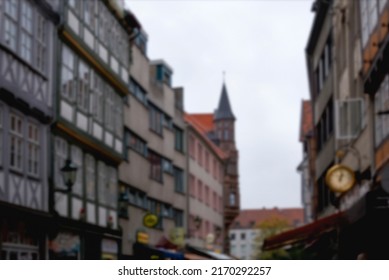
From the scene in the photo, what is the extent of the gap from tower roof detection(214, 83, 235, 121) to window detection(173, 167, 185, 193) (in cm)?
5239

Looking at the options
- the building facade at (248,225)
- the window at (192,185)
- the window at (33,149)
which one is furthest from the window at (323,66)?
the building facade at (248,225)

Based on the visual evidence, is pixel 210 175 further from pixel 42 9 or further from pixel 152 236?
pixel 42 9

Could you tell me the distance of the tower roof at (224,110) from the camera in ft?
329

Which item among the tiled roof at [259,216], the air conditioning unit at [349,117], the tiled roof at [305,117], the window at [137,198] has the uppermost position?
the tiled roof at [259,216]

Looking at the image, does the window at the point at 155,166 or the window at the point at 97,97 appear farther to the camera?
the window at the point at 155,166

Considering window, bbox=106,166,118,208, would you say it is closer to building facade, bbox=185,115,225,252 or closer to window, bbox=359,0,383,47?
window, bbox=359,0,383,47

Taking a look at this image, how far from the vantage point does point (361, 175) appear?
2267cm

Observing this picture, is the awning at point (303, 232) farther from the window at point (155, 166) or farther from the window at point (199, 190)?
the window at point (199, 190)

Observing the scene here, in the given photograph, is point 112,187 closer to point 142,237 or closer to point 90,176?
point 90,176

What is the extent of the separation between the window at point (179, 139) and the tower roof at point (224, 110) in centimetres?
5174

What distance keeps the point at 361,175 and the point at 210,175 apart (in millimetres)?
36787

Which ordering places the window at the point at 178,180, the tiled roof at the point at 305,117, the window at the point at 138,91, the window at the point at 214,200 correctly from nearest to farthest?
the window at the point at 138,91 < the window at the point at 178,180 < the window at the point at 214,200 < the tiled roof at the point at 305,117

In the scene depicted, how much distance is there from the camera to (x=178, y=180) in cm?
4744

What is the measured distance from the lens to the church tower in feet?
223
